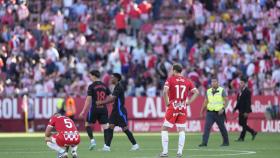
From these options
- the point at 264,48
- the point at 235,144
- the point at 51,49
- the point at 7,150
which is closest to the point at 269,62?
the point at 264,48

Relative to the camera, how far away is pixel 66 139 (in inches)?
857

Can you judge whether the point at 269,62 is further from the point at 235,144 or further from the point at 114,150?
the point at 114,150

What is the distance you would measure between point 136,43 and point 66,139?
26.1 m

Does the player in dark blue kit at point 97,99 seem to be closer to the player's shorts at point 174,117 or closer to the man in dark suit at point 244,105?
the player's shorts at point 174,117

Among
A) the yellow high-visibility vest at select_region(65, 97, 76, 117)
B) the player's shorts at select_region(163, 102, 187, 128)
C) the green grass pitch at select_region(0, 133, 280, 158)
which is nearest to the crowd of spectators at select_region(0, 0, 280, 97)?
the yellow high-visibility vest at select_region(65, 97, 76, 117)

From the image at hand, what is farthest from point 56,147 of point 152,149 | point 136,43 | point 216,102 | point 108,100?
point 136,43

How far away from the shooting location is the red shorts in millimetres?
21766

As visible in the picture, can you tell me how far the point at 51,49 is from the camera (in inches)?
1847

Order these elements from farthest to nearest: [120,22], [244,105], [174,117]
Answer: [120,22] → [244,105] → [174,117]

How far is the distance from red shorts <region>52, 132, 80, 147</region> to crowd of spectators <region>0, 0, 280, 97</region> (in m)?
22.1

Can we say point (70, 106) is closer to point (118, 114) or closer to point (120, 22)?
point (120, 22)

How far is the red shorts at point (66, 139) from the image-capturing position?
2177 cm

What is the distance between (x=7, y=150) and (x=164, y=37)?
812 inches

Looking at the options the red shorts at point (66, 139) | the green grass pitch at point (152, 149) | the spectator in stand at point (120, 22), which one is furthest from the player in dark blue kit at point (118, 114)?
the spectator in stand at point (120, 22)
